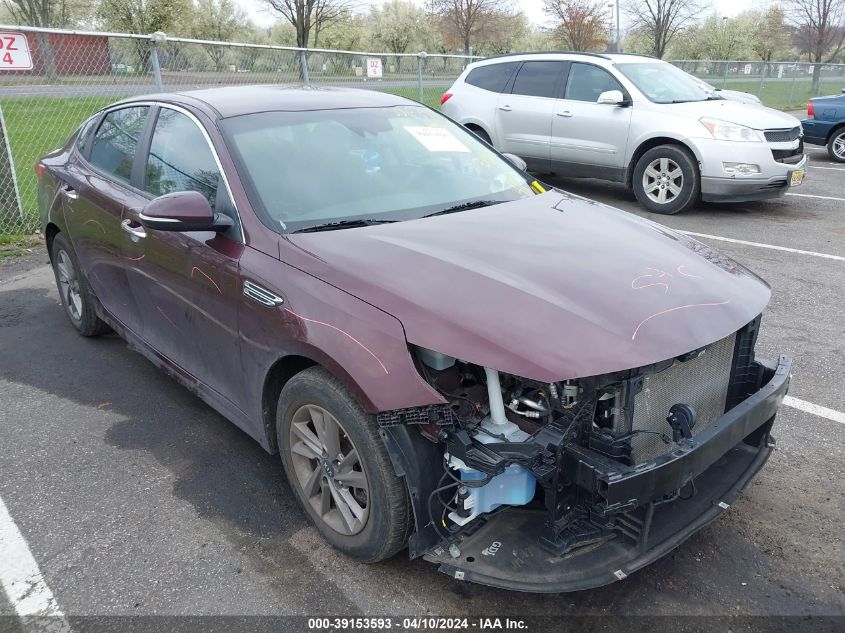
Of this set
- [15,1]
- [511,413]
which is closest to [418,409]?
[511,413]

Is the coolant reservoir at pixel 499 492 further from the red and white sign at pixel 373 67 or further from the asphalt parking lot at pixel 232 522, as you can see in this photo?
the red and white sign at pixel 373 67

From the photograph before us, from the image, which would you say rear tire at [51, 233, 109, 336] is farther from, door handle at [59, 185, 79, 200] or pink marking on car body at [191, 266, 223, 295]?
pink marking on car body at [191, 266, 223, 295]

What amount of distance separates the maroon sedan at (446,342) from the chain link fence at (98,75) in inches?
204

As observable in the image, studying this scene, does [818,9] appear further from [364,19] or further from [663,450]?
[364,19]

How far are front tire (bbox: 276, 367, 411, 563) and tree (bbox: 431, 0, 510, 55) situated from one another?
104 feet

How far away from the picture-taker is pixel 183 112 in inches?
134

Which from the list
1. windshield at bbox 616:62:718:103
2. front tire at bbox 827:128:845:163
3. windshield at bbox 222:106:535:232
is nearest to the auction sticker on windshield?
windshield at bbox 222:106:535:232

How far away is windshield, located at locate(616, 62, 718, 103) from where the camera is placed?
8.60m

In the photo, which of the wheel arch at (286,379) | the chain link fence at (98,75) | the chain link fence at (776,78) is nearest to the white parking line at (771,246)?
the chain link fence at (98,75)

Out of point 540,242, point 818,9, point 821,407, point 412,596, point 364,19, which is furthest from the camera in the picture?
point 364,19

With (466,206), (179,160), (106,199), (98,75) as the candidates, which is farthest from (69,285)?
(98,75)

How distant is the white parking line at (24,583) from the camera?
2.42 m

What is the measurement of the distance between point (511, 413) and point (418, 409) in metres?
0.33

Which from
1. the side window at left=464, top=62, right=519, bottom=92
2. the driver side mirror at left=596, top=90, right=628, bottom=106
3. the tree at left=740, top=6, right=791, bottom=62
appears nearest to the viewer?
the driver side mirror at left=596, top=90, right=628, bottom=106
